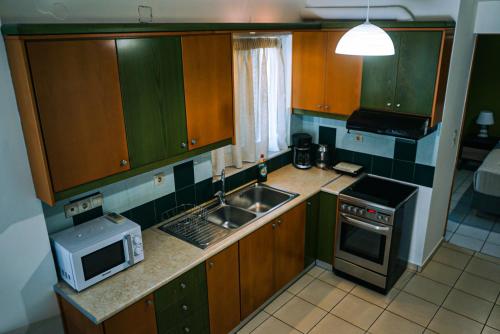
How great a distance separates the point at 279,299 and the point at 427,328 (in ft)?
4.03

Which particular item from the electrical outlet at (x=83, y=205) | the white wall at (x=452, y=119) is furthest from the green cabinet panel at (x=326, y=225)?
the electrical outlet at (x=83, y=205)

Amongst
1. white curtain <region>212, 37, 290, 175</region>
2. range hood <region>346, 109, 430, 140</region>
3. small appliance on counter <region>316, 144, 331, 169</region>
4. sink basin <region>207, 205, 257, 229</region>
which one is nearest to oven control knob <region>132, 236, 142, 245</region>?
sink basin <region>207, 205, 257, 229</region>

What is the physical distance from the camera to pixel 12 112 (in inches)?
83.0

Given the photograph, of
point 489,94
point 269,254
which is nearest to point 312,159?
point 269,254

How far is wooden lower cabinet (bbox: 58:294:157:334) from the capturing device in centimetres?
228

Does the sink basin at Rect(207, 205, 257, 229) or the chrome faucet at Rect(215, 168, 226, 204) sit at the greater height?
the chrome faucet at Rect(215, 168, 226, 204)

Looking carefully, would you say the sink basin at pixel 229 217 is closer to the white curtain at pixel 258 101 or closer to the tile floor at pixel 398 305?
the white curtain at pixel 258 101

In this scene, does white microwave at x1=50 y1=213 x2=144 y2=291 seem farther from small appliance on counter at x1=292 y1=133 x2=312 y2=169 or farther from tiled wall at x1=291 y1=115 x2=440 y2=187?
tiled wall at x1=291 y1=115 x2=440 y2=187

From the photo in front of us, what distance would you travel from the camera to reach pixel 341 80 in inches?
147

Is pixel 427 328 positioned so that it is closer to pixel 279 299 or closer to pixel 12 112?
pixel 279 299

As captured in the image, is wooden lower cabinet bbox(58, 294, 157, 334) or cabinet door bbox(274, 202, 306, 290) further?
cabinet door bbox(274, 202, 306, 290)

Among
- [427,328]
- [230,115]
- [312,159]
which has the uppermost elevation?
[230,115]

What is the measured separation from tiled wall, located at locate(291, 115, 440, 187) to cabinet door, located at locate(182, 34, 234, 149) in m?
1.50

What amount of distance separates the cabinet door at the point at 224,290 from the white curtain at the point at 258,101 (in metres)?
0.91
